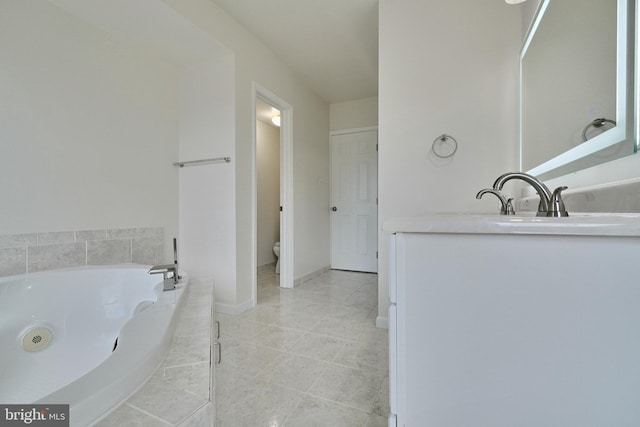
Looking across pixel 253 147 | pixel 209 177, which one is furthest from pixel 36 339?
pixel 253 147

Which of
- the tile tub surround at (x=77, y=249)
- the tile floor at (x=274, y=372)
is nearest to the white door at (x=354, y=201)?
the tile floor at (x=274, y=372)

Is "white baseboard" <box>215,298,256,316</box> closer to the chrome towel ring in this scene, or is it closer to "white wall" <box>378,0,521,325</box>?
"white wall" <box>378,0,521,325</box>

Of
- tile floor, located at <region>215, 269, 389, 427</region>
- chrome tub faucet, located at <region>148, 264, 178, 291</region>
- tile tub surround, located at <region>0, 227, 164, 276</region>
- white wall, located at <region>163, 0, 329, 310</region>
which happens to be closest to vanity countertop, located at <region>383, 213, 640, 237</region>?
tile floor, located at <region>215, 269, 389, 427</region>

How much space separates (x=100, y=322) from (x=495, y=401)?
6.03ft

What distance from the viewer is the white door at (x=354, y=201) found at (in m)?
3.76

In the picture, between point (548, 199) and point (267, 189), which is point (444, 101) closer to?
point (548, 199)

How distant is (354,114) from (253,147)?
1991 millimetres

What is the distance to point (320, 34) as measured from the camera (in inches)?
97.2

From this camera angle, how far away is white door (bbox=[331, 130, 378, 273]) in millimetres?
3756

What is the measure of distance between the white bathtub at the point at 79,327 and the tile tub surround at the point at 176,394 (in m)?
0.03

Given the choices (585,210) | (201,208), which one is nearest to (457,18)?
(585,210)

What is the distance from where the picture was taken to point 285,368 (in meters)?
1.47

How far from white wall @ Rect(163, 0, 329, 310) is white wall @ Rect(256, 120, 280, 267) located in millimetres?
1082

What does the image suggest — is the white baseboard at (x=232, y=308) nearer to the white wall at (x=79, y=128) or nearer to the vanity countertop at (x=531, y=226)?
the white wall at (x=79, y=128)
